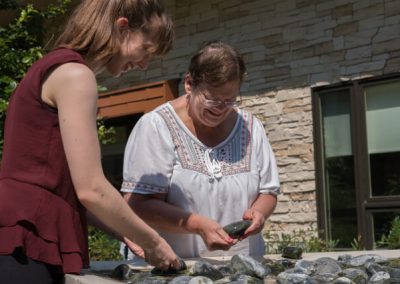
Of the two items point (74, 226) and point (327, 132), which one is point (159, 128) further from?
point (327, 132)

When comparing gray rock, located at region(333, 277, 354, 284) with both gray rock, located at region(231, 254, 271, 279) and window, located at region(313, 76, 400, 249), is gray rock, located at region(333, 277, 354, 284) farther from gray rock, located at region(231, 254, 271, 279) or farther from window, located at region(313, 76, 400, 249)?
window, located at region(313, 76, 400, 249)

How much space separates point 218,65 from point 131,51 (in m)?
0.86

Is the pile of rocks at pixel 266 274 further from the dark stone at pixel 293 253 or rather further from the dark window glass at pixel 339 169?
the dark window glass at pixel 339 169

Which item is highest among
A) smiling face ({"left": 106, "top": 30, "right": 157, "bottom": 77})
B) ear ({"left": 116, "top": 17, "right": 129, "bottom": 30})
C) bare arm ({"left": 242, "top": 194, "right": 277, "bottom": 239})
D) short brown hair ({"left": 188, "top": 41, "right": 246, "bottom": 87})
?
short brown hair ({"left": 188, "top": 41, "right": 246, "bottom": 87})

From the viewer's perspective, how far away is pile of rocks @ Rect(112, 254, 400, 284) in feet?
6.84

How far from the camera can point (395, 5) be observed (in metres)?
6.28

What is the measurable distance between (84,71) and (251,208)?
4.24ft

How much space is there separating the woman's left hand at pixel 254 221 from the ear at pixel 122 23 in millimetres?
1023

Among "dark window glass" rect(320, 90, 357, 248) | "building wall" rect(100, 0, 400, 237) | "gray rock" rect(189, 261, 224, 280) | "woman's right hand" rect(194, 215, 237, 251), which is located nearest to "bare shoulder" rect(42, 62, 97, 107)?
"gray rock" rect(189, 261, 224, 280)

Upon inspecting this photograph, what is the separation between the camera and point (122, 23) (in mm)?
1935

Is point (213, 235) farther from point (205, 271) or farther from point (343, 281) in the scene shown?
point (343, 281)

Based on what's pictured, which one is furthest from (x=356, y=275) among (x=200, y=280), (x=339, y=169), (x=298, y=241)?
(x=339, y=169)

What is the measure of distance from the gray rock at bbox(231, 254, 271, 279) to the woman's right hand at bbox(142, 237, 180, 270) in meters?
0.27

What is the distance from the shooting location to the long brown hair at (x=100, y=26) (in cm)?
192
